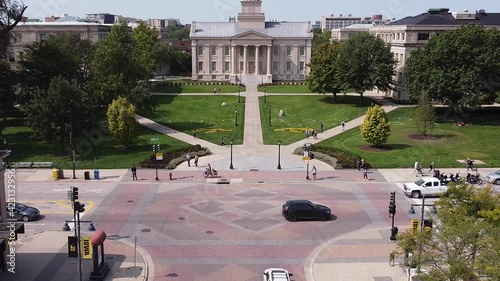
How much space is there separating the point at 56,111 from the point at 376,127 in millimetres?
32690

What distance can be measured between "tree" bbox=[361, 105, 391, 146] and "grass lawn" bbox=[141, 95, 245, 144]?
48.5 ft

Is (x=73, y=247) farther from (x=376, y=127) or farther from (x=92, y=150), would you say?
(x=376, y=127)

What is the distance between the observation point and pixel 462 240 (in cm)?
1998

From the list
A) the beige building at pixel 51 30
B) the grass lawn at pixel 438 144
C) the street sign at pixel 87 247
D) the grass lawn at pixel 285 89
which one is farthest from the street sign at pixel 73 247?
the beige building at pixel 51 30

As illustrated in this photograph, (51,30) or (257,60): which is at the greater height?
(51,30)

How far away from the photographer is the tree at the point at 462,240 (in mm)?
18884

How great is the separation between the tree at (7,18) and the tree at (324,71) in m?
50.0

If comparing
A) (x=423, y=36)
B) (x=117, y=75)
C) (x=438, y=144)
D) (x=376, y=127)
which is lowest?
(x=438, y=144)

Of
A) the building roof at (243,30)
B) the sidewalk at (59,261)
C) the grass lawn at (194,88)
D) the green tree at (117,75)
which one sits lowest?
the sidewalk at (59,261)

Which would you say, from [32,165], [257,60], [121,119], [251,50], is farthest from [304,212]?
[251,50]

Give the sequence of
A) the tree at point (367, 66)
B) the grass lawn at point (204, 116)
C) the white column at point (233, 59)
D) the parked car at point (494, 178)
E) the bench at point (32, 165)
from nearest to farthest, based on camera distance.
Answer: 1. the parked car at point (494, 178)
2. the bench at point (32, 165)
3. the grass lawn at point (204, 116)
4. the tree at point (367, 66)
5. the white column at point (233, 59)

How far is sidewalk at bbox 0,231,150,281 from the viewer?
25.6 m

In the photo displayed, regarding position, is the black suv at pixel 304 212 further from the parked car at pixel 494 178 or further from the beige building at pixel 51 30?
the beige building at pixel 51 30

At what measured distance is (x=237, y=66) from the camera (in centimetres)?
A: 12662
